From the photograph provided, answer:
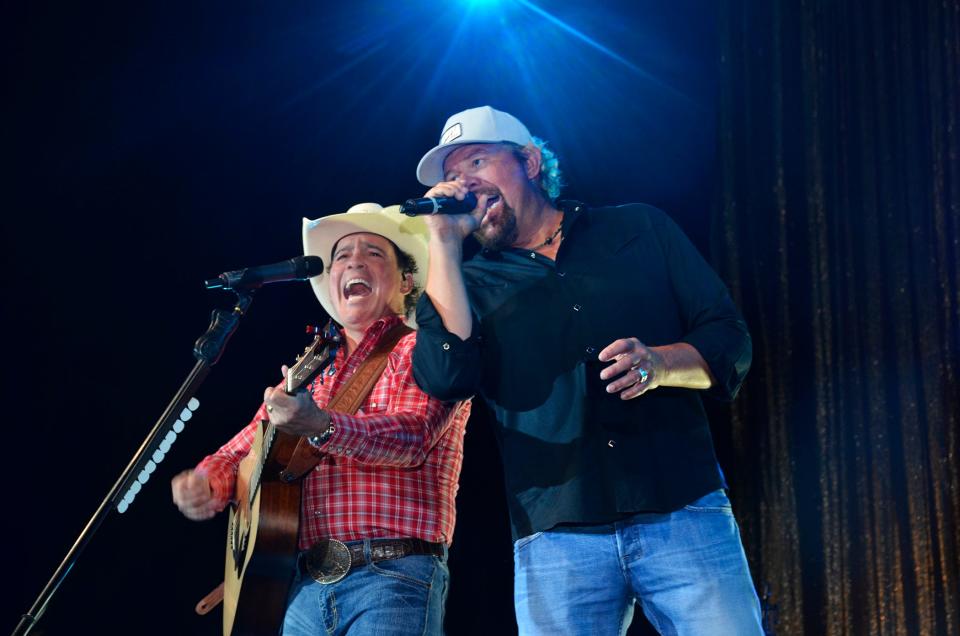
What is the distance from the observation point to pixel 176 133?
3914 millimetres

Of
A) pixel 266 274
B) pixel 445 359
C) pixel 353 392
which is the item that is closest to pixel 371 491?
pixel 353 392

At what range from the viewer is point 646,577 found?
196 centimetres

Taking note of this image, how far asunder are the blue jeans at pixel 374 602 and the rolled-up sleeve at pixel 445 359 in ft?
1.53

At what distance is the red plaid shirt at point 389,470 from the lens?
91.4 inches

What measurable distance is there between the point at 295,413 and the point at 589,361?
73 cm

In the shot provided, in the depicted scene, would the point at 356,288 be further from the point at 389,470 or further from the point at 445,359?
the point at 445,359

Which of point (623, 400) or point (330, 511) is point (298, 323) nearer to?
point (330, 511)

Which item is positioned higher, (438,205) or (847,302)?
(438,205)

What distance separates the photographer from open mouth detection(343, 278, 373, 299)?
2.89 metres

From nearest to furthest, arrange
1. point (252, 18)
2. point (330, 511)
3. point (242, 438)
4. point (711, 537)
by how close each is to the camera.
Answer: point (711, 537)
point (330, 511)
point (242, 438)
point (252, 18)

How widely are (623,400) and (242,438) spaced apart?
1396mm

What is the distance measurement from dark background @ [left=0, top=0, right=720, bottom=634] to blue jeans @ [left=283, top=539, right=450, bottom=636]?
125 cm

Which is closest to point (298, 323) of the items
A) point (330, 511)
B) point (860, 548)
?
point (330, 511)

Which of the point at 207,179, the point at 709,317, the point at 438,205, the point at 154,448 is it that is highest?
the point at 207,179
